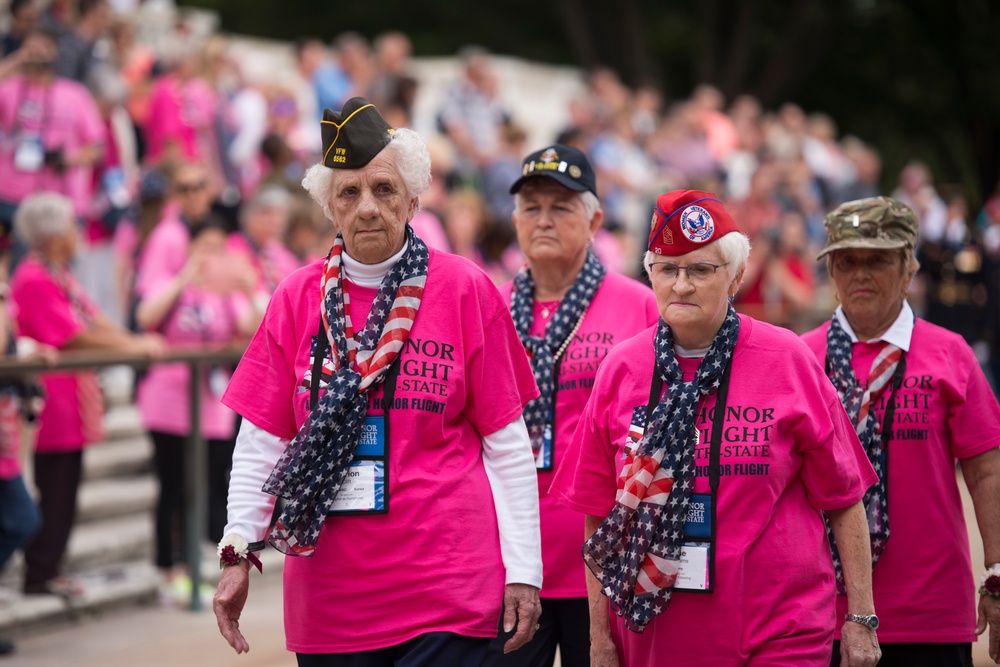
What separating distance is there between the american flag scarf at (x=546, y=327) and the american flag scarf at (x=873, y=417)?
2.95 ft

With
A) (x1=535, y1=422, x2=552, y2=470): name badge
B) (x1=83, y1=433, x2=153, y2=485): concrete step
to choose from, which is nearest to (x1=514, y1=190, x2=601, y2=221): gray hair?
(x1=535, y1=422, x2=552, y2=470): name badge

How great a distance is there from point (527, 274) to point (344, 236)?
144 cm

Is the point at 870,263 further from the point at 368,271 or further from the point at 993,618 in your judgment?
the point at 368,271

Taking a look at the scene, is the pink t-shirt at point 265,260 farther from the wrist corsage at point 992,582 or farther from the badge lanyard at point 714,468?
the badge lanyard at point 714,468

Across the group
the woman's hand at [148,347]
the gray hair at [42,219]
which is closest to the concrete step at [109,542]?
the woman's hand at [148,347]

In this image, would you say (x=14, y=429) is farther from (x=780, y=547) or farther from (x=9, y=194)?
(x=780, y=547)

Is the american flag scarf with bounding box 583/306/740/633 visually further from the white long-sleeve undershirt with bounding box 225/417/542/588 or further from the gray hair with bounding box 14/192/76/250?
the gray hair with bounding box 14/192/76/250

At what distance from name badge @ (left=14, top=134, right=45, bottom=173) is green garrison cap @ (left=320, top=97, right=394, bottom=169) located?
22.8ft

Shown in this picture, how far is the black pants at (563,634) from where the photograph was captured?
4.73 metres

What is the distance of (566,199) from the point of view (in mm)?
5188

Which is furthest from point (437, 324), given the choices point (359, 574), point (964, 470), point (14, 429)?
point (14, 429)

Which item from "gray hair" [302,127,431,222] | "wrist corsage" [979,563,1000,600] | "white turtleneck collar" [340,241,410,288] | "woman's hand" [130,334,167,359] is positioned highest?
"gray hair" [302,127,431,222]

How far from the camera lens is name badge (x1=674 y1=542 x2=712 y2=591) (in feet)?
12.4

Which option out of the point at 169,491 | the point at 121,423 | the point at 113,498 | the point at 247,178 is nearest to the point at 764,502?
the point at 169,491
